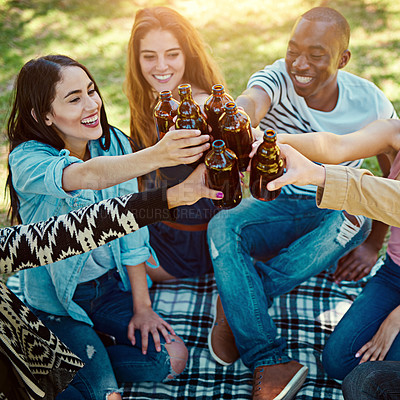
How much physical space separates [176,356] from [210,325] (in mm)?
440

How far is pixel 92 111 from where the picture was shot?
2.51 m

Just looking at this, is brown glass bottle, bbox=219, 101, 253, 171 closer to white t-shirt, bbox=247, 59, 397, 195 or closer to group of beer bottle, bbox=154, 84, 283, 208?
group of beer bottle, bbox=154, 84, 283, 208

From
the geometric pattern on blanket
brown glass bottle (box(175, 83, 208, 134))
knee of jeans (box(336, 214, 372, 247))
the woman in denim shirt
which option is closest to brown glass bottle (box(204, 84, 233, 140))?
brown glass bottle (box(175, 83, 208, 134))

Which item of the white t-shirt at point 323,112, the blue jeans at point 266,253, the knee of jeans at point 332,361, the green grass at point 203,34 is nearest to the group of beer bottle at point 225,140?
the blue jeans at point 266,253

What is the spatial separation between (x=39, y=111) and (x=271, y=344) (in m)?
Answer: 1.89

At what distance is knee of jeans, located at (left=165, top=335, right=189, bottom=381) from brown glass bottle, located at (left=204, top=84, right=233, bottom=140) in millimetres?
1303

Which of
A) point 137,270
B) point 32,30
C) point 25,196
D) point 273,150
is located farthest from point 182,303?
point 32,30

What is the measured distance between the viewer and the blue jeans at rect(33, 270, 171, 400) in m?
2.35

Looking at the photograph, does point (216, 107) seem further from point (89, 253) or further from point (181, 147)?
point (89, 253)

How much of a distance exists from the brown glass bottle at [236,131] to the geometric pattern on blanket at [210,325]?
4.27 ft

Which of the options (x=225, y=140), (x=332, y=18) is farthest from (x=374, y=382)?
(x=332, y=18)

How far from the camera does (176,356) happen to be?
8.64ft

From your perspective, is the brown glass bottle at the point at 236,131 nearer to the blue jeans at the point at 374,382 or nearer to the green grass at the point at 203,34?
the blue jeans at the point at 374,382

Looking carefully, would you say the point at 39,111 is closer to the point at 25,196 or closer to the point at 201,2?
the point at 25,196
